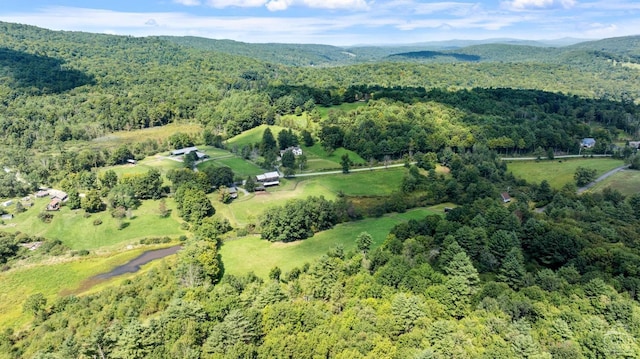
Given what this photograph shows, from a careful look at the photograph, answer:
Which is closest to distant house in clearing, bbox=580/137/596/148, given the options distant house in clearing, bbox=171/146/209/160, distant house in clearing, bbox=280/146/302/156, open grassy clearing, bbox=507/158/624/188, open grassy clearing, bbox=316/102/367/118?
open grassy clearing, bbox=507/158/624/188

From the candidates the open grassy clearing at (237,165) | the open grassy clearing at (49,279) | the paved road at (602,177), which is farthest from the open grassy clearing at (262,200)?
the paved road at (602,177)

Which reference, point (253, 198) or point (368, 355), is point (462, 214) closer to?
point (368, 355)

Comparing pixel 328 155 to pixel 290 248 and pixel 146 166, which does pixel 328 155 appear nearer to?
pixel 146 166

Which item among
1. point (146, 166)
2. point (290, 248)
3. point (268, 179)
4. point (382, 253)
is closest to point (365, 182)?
point (268, 179)

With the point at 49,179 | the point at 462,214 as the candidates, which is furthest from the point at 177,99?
the point at 462,214

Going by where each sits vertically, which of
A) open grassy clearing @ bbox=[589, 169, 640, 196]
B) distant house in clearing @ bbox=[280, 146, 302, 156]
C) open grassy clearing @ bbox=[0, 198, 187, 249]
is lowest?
open grassy clearing @ bbox=[0, 198, 187, 249]

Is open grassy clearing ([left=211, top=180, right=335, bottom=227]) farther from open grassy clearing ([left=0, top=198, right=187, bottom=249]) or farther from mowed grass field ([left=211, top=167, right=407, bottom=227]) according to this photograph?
open grassy clearing ([left=0, top=198, right=187, bottom=249])
